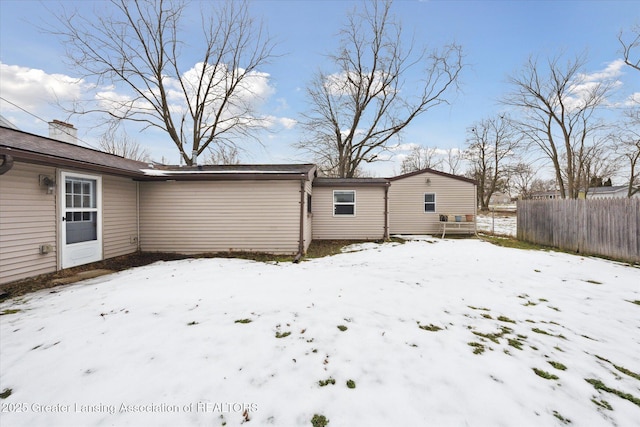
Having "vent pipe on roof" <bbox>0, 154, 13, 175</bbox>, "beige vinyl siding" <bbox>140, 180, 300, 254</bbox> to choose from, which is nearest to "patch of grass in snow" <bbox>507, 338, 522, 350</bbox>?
"beige vinyl siding" <bbox>140, 180, 300, 254</bbox>

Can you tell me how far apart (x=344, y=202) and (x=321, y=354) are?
29.6 feet

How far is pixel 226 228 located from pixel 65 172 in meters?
3.97

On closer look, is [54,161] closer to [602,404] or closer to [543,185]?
[602,404]

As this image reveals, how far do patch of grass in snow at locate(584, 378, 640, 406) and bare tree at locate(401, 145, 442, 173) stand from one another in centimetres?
3389

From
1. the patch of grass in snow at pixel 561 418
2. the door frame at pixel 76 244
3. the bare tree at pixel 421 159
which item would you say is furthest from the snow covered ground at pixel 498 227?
the door frame at pixel 76 244

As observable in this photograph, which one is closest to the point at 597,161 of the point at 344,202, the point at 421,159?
the point at 421,159

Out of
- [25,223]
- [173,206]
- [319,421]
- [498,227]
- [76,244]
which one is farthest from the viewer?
[498,227]

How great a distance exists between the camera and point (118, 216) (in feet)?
24.0

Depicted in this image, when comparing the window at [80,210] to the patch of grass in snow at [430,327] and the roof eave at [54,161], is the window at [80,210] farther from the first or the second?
the patch of grass in snow at [430,327]

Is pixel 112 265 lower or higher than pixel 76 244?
lower

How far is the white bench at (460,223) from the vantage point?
40.0 ft

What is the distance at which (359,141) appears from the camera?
66.8 ft

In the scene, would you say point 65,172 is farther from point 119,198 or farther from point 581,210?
point 581,210

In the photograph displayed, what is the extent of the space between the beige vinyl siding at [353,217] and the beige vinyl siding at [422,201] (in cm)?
223
